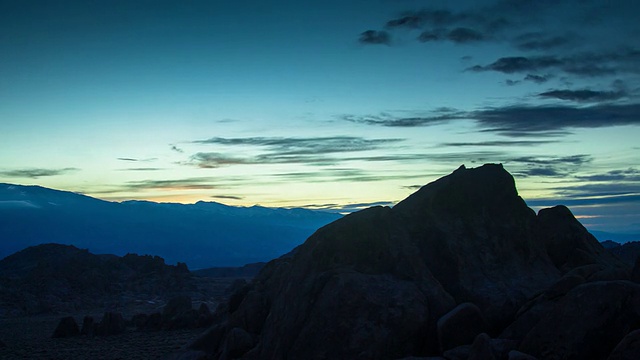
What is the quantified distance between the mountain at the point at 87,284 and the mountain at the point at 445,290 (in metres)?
62.7

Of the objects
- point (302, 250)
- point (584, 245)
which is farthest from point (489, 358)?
point (584, 245)

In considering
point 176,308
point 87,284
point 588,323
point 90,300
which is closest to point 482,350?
point 588,323

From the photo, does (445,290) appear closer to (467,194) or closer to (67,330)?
(467,194)

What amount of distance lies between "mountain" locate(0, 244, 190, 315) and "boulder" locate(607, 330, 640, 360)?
77.1 metres

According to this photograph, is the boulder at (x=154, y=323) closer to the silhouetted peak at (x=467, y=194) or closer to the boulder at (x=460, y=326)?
the silhouetted peak at (x=467, y=194)

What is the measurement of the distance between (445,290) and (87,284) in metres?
81.9

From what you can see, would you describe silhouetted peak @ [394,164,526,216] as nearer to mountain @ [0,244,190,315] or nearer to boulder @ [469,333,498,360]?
boulder @ [469,333,498,360]

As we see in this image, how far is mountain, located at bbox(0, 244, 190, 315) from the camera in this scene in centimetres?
7681

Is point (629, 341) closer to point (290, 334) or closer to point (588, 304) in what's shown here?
point (588, 304)

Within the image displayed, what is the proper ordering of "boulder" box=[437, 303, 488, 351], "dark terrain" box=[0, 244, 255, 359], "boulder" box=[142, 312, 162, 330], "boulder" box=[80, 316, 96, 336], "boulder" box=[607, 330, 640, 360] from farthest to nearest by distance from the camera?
"boulder" box=[142, 312, 162, 330] < "boulder" box=[80, 316, 96, 336] < "dark terrain" box=[0, 244, 255, 359] < "boulder" box=[437, 303, 488, 351] < "boulder" box=[607, 330, 640, 360]

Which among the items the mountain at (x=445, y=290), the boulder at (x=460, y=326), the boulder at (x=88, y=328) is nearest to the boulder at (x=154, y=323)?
the boulder at (x=88, y=328)

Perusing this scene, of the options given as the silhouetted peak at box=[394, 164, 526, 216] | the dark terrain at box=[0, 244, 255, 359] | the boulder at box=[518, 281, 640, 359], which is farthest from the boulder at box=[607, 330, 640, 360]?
the dark terrain at box=[0, 244, 255, 359]

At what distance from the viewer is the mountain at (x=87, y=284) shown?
76812 millimetres

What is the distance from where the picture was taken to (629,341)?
12.1 metres
